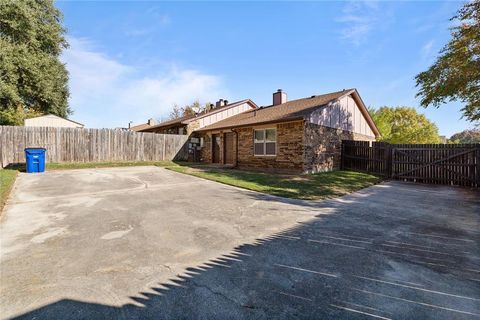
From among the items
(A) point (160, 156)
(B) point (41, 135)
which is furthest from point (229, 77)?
(B) point (41, 135)

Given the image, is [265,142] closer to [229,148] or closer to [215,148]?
[229,148]

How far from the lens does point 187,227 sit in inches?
179

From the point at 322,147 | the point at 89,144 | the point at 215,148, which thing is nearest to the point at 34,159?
the point at 89,144

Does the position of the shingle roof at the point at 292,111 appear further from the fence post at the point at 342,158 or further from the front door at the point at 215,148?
the fence post at the point at 342,158

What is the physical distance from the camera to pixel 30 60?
18.1 meters

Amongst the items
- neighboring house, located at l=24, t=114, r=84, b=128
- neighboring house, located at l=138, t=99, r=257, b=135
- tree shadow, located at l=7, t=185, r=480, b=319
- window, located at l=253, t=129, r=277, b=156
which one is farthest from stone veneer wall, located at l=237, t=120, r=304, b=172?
neighboring house, located at l=24, t=114, r=84, b=128

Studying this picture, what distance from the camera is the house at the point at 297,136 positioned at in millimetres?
12477

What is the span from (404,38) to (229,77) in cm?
1228

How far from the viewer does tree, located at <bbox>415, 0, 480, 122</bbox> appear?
9.21m

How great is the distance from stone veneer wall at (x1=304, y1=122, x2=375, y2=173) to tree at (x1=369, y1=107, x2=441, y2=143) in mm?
17023

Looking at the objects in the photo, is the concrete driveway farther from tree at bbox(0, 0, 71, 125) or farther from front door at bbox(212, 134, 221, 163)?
tree at bbox(0, 0, 71, 125)

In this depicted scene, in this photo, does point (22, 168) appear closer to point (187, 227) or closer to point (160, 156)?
point (160, 156)

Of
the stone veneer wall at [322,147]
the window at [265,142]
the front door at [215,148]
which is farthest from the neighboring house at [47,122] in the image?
the stone veneer wall at [322,147]

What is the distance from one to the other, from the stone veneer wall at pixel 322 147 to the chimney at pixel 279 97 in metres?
6.01
